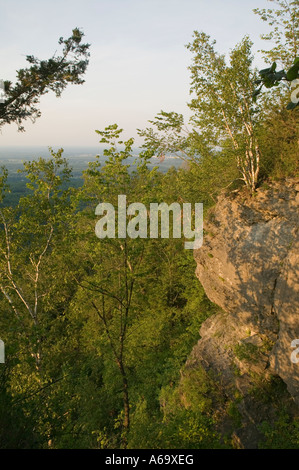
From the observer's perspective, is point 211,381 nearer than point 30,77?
No

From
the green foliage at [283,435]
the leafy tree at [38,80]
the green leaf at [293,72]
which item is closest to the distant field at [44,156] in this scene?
the leafy tree at [38,80]

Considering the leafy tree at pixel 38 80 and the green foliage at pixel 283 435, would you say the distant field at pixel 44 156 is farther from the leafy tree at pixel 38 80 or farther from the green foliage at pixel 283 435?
the green foliage at pixel 283 435

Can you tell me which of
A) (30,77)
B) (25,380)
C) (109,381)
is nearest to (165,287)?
(109,381)

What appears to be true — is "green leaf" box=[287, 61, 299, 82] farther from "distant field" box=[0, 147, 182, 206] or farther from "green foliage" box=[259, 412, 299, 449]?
"distant field" box=[0, 147, 182, 206]

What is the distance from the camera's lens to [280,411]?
9383 millimetres

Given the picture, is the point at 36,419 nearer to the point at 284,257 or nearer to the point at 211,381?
the point at 211,381

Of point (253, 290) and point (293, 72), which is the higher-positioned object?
point (293, 72)

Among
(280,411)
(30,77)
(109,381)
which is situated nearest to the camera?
(30,77)

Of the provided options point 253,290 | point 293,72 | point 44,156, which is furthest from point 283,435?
point 44,156

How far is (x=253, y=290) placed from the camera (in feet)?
34.8

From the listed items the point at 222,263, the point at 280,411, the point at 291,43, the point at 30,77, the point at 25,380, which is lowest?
the point at 25,380

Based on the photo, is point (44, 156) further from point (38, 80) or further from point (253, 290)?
point (253, 290)
